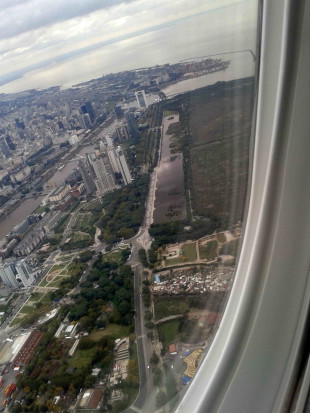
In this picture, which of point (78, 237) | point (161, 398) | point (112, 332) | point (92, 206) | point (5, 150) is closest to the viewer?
point (161, 398)

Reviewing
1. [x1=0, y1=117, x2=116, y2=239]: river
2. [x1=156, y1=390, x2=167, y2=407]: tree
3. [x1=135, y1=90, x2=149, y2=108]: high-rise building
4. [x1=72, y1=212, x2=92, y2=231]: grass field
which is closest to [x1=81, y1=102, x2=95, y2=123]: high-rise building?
[x1=0, y1=117, x2=116, y2=239]: river

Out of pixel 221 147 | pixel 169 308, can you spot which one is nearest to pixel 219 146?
pixel 221 147

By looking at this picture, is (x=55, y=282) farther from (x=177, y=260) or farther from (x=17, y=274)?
(x=177, y=260)

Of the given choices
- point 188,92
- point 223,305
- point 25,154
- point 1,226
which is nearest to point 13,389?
point 223,305

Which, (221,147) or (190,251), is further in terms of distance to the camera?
(190,251)

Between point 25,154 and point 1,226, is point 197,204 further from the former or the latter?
point 25,154

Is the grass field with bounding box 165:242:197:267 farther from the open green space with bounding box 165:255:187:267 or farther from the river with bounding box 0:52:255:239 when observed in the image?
the river with bounding box 0:52:255:239

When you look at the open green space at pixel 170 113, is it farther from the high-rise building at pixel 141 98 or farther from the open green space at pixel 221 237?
the open green space at pixel 221 237
